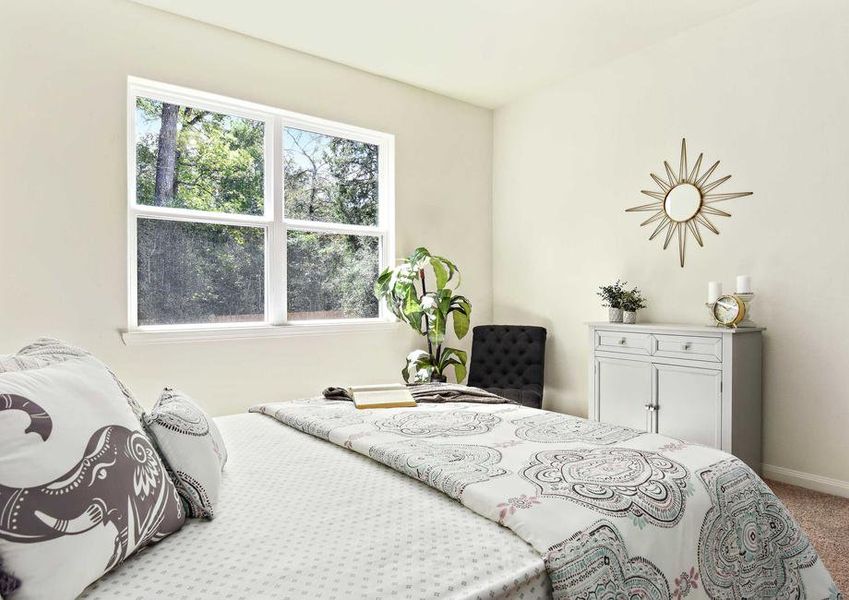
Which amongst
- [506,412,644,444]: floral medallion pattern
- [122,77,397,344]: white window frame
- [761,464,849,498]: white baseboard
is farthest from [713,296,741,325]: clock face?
[122,77,397,344]: white window frame

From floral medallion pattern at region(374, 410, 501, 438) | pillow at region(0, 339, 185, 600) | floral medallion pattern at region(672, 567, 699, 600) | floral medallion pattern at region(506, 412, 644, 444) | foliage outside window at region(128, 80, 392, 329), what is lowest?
floral medallion pattern at region(672, 567, 699, 600)

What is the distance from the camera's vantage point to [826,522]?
2.54 metres

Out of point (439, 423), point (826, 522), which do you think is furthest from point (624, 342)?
point (439, 423)

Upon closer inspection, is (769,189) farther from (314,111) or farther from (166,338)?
(166,338)

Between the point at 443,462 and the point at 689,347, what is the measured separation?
2204 millimetres

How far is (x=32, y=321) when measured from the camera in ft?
9.11

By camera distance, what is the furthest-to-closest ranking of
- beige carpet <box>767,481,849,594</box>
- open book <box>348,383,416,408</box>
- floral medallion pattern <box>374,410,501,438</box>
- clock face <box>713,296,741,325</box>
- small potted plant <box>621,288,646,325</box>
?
1. small potted plant <box>621,288,646,325</box>
2. clock face <box>713,296,741,325</box>
3. open book <box>348,383,416,408</box>
4. beige carpet <box>767,481,849,594</box>
5. floral medallion pattern <box>374,410,501,438</box>

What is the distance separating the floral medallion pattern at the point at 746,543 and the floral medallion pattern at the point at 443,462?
0.52 meters

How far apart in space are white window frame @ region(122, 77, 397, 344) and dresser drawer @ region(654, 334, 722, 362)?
192cm

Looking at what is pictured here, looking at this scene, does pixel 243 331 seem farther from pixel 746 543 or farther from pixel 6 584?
pixel 746 543

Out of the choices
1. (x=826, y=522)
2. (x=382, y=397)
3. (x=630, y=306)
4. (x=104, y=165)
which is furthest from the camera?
(x=630, y=306)

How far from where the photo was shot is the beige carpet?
83.2 inches

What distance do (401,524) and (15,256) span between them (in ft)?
8.63

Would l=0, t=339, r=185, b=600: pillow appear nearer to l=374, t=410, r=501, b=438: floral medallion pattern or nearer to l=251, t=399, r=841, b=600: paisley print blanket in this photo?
l=251, t=399, r=841, b=600: paisley print blanket
